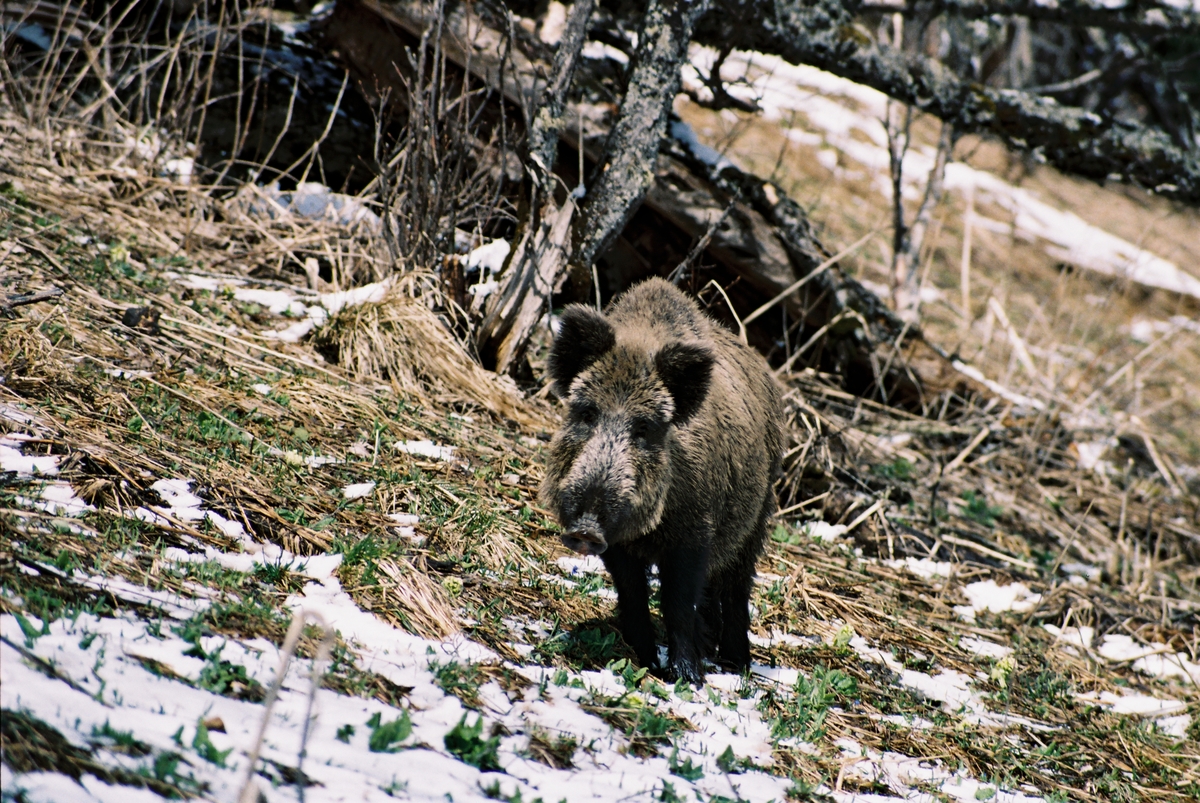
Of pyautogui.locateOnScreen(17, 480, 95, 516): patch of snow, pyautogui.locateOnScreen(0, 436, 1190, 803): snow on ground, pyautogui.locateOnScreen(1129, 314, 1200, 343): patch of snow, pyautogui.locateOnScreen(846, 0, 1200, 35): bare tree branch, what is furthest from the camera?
pyautogui.locateOnScreen(1129, 314, 1200, 343): patch of snow

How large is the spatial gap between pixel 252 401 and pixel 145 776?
3.55 m

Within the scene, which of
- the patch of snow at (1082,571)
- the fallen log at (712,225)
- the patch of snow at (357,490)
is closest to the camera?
the patch of snow at (357,490)

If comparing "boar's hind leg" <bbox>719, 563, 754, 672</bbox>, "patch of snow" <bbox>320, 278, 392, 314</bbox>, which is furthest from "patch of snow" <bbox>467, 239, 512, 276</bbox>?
"boar's hind leg" <bbox>719, 563, 754, 672</bbox>

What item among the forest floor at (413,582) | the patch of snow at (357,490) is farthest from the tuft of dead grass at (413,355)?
the patch of snow at (357,490)

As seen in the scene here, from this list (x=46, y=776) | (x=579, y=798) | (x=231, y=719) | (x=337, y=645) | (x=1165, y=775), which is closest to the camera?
(x=46, y=776)

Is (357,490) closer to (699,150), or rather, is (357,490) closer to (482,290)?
(482,290)

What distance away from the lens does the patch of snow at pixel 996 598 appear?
6.63 m

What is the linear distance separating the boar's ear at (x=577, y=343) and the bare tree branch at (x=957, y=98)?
4.50 m

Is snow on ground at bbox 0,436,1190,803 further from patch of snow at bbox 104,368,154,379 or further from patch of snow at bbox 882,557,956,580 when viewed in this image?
patch of snow at bbox 882,557,956,580

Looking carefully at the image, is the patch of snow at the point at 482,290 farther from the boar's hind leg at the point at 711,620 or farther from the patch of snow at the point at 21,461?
the patch of snow at the point at 21,461

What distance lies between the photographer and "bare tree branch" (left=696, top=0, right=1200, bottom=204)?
7.84 meters

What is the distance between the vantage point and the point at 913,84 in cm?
854

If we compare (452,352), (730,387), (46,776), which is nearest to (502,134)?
(452,352)

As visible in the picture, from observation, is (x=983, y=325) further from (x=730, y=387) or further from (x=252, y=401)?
(x=252, y=401)
